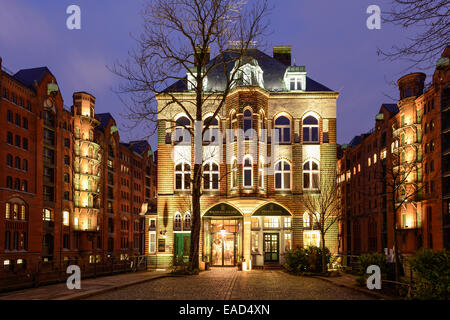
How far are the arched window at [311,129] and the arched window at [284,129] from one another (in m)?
1.23

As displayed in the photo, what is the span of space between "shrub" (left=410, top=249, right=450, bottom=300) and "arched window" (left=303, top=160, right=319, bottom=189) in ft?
76.2

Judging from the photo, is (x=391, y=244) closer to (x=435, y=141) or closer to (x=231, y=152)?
(x=435, y=141)

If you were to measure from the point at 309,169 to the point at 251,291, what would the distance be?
70.3ft

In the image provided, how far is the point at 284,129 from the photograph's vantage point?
3897 cm

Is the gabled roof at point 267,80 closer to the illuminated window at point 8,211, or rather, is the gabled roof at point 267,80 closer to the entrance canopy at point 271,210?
the entrance canopy at point 271,210

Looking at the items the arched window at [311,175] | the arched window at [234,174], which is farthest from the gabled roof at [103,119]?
the arched window at [311,175]

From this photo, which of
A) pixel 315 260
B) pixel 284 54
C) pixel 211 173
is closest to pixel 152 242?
pixel 211 173

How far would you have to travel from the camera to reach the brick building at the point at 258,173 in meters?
37.6

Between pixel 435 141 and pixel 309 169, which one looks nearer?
pixel 309 169

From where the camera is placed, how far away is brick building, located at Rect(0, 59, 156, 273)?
175ft

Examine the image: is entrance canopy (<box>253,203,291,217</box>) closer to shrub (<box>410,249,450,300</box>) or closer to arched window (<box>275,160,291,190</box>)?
arched window (<box>275,160,291,190</box>)

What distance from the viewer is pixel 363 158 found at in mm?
78625
